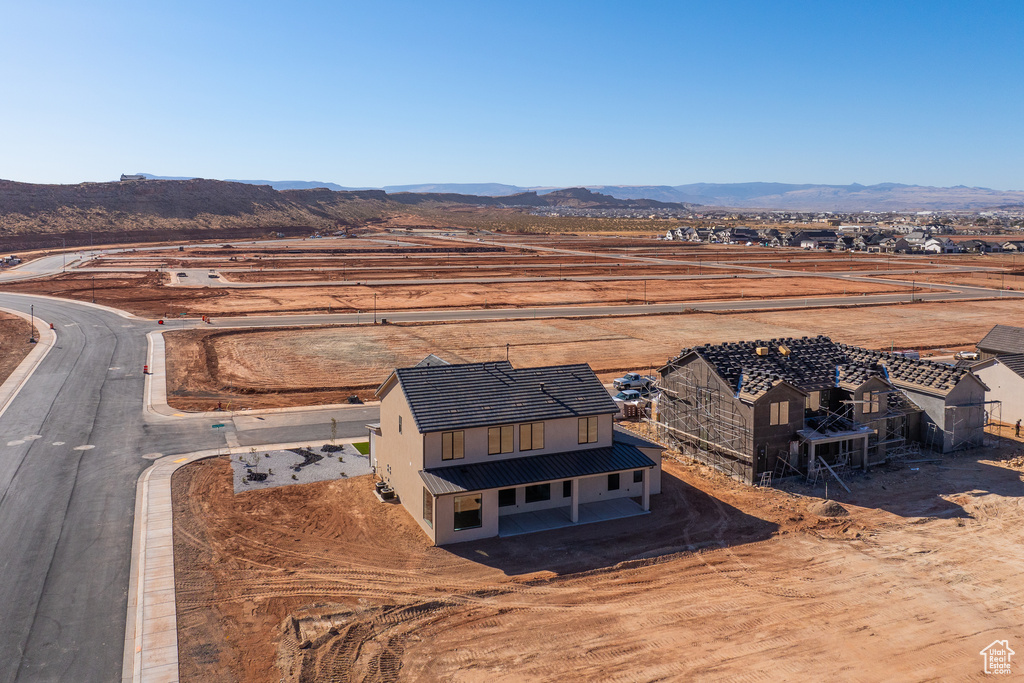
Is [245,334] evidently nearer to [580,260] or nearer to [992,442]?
[992,442]

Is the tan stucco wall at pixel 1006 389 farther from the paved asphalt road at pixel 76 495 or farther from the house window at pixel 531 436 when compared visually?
the paved asphalt road at pixel 76 495

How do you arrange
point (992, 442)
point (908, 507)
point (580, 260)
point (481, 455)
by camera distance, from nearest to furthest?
point (481, 455)
point (908, 507)
point (992, 442)
point (580, 260)

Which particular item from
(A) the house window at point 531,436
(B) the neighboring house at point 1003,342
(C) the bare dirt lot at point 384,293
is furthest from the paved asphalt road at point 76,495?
(B) the neighboring house at point 1003,342

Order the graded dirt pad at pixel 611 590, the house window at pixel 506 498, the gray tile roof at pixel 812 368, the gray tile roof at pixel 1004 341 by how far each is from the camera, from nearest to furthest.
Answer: the graded dirt pad at pixel 611 590, the house window at pixel 506 498, the gray tile roof at pixel 812 368, the gray tile roof at pixel 1004 341

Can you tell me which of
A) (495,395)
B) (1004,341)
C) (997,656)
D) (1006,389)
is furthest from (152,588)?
(1004,341)

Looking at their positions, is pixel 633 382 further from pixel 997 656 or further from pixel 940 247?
pixel 940 247

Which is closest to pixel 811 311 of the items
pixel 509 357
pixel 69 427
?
pixel 509 357
